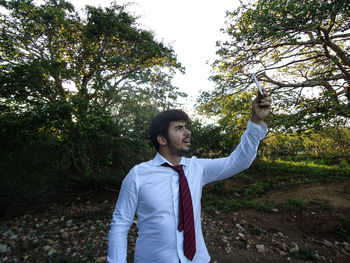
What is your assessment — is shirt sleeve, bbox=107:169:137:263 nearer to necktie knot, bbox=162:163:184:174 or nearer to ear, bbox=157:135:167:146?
necktie knot, bbox=162:163:184:174

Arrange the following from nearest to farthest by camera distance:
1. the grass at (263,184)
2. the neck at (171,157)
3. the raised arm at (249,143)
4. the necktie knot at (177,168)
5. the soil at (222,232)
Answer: the raised arm at (249,143), the necktie knot at (177,168), the neck at (171,157), the soil at (222,232), the grass at (263,184)

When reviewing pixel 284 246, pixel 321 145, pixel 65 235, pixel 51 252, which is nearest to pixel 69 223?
pixel 65 235

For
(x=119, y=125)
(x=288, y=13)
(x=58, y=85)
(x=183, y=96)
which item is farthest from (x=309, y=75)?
(x=58, y=85)

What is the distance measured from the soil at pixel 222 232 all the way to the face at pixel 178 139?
272cm

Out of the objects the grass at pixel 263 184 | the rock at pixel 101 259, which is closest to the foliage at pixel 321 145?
the grass at pixel 263 184

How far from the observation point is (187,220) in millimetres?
1501

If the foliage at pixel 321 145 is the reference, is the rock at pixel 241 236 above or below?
below

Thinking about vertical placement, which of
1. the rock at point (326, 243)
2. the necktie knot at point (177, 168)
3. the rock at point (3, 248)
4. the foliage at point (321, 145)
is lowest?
the rock at point (326, 243)

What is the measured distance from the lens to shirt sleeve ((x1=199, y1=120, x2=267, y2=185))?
1516 millimetres

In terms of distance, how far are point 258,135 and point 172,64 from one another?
27.6 ft

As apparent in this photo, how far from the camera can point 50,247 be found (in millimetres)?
3740

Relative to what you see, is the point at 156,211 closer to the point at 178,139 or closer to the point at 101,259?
the point at 178,139

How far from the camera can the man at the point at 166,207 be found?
1.43 m

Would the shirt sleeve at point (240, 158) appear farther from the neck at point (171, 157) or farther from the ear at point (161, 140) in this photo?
the ear at point (161, 140)
